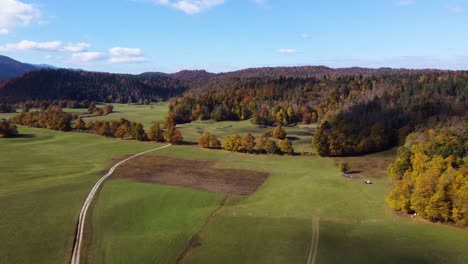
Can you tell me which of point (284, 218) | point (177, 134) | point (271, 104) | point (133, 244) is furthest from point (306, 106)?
point (133, 244)

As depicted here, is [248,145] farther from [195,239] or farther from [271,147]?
[195,239]

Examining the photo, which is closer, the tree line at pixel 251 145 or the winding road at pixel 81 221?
the winding road at pixel 81 221

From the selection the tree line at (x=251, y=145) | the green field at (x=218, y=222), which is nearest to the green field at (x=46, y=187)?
the green field at (x=218, y=222)

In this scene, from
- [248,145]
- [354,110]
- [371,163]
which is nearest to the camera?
[371,163]

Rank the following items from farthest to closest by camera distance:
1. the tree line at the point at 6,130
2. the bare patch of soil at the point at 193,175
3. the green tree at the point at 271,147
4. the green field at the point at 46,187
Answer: the tree line at the point at 6,130 < the green tree at the point at 271,147 < the bare patch of soil at the point at 193,175 < the green field at the point at 46,187

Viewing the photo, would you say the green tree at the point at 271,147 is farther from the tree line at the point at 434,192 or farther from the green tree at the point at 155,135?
the green tree at the point at 155,135

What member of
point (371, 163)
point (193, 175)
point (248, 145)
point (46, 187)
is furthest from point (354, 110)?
point (46, 187)

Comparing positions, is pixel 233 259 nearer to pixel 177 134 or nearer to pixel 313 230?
pixel 313 230
